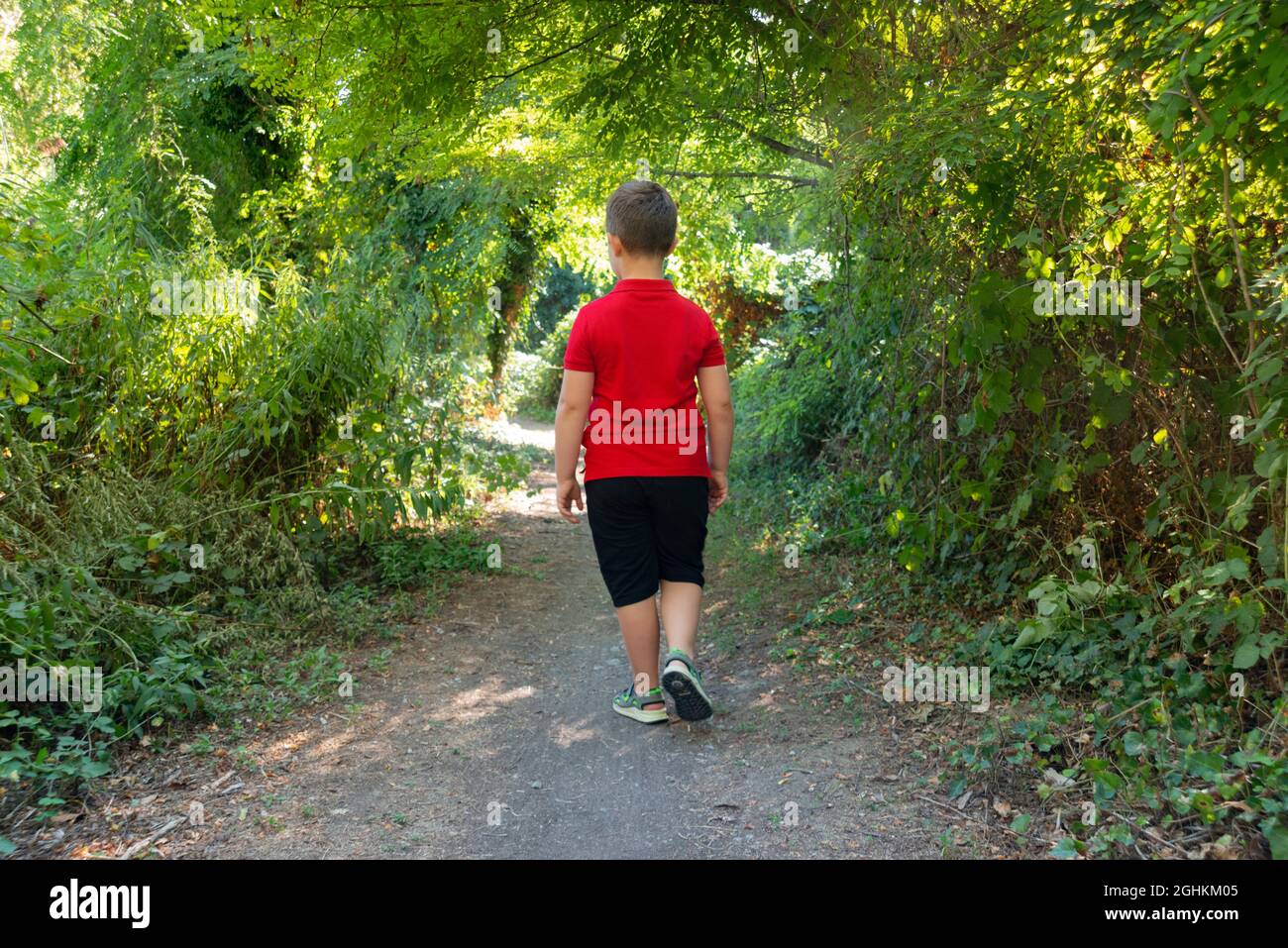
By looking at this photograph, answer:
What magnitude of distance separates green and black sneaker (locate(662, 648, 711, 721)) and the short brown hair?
5.84 feet

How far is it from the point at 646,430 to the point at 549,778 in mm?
1522

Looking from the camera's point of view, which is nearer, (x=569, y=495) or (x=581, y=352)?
(x=581, y=352)

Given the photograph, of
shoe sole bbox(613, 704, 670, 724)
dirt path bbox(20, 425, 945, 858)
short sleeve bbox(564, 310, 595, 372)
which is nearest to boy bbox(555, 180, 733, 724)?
short sleeve bbox(564, 310, 595, 372)

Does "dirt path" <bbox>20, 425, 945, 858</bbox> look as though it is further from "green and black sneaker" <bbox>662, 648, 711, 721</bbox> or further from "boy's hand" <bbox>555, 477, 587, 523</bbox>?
"boy's hand" <bbox>555, 477, 587, 523</bbox>

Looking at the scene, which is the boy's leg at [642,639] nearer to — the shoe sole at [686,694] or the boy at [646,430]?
the boy at [646,430]

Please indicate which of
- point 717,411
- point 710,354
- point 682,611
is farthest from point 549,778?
point 710,354

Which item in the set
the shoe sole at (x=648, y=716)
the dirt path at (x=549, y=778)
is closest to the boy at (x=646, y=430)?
the shoe sole at (x=648, y=716)

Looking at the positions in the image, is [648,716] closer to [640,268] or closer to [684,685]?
[684,685]

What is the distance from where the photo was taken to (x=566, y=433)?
4.11 metres

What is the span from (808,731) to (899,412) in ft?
7.04

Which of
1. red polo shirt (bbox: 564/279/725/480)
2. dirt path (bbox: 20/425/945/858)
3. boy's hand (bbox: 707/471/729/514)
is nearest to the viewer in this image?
dirt path (bbox: 20/425/945/858)

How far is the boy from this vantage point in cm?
410

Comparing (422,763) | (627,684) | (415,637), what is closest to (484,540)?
(415,637)

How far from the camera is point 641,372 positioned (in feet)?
13.4
